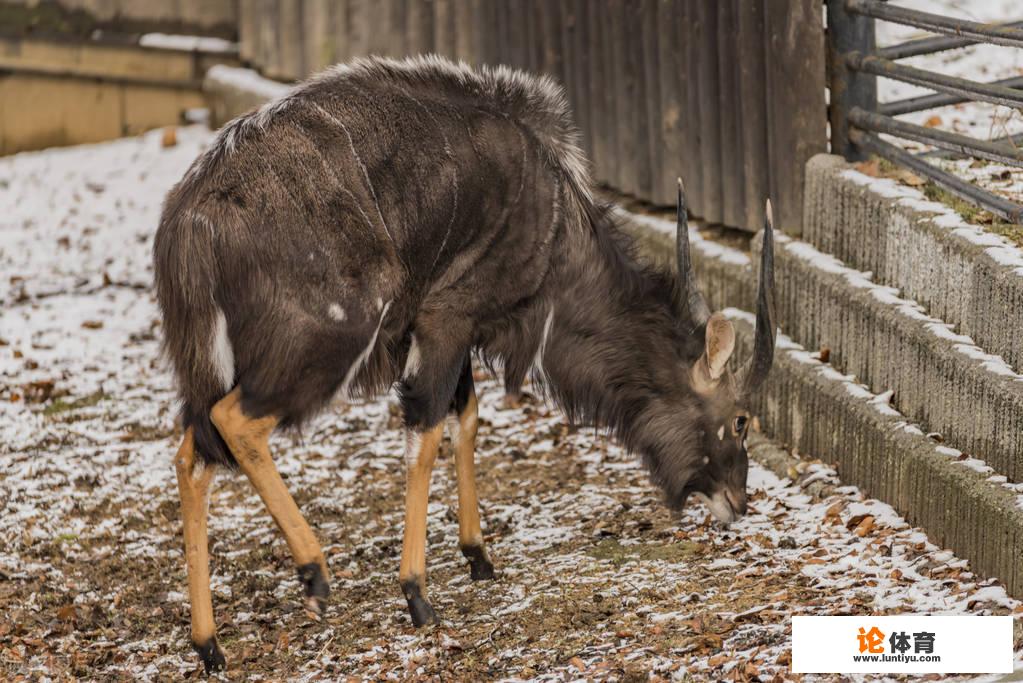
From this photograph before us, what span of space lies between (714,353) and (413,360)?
1.16m

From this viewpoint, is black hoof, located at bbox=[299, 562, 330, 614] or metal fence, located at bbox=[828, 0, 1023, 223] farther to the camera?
metal fence, located at bbox=[828, 0, 1023, 223]

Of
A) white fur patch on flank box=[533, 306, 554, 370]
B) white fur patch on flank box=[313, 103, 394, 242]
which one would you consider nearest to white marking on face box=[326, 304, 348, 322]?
white fur patch on flank box=[313, 103, 394, 242]

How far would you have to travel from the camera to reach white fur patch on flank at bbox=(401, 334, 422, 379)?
6.09m

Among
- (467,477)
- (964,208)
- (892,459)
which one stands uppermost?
(964,208)

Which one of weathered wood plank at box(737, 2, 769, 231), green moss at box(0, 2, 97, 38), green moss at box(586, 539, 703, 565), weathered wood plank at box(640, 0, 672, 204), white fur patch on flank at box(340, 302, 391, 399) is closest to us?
white fur patch on flank at box(340, 302, 391, 399)

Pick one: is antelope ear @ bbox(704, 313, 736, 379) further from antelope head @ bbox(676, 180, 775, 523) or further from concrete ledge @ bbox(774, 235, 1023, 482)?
concrete ledge @ bbox(774, 235, 1023, 482)

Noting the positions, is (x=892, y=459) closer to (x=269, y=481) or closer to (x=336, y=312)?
(x=336, y=312)

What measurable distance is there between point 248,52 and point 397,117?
282 inches

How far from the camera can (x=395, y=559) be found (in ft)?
21.6

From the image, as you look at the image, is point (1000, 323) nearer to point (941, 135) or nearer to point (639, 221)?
point (941, 135)

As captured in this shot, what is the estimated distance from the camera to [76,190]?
11992 millimetres

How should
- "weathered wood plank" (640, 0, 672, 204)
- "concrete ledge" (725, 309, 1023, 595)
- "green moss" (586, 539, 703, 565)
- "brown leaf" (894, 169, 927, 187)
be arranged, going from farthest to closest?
"weathered wood plank" (640, 0, 672, 204) → "brown leaf" (894, 169, 927, 187) → "green moss" (586, 539, 703, 565) → "concrete ledge" (725, 309, 1023, 595)

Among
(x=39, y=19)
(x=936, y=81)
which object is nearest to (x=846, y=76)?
(x=936, y=81)

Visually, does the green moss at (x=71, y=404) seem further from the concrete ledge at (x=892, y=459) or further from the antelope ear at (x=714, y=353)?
the antelope ear at (x=714, y=353)
